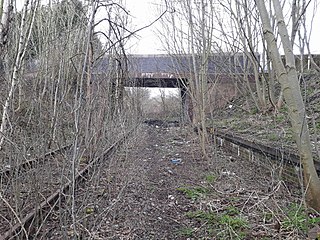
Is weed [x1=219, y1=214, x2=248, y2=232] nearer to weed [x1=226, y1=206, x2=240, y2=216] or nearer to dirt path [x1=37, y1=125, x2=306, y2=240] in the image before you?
dirt path [x1=37, y1=125, x2=306, y2=240]

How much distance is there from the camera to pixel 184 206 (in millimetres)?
5082

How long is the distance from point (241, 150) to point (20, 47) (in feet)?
20.2

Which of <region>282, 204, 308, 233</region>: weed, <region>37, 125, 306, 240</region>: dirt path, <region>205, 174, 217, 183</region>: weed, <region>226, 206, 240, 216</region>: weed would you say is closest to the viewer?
<region>282, 204, 308, 233</region>: weed

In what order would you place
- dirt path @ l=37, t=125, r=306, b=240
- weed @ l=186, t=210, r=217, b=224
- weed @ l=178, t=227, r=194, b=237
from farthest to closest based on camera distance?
weed @ l=186, t=210, r=217, b=224
weed @ l=178, t=227, r=194, b=237
dirt path @ l=37, t=125, r=306, b=240

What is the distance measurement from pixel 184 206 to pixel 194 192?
0.67 meters

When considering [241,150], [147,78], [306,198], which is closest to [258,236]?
[306,198]

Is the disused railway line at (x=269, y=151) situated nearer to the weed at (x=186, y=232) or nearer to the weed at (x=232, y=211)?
the weed at (x=232, y=211)

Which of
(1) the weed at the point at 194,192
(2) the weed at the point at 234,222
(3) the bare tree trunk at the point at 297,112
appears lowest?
(1) the weed at the point at 194,192

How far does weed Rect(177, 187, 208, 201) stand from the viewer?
552 cm

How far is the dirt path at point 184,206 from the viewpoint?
3.84m

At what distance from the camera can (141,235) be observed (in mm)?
3895

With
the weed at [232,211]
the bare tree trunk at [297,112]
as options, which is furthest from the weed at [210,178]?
the bare tree trunk at [297,112]

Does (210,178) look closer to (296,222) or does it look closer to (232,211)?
(232,211)

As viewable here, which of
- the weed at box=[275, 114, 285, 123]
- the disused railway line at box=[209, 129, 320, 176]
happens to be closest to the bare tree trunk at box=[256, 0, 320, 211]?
the disused railway line at box=[209, 129, 320, 176]
